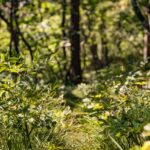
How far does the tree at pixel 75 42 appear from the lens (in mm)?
12781

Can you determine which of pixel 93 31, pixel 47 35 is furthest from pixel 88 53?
pixel 47 35

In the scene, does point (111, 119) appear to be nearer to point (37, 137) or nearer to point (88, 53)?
point (37, 137)

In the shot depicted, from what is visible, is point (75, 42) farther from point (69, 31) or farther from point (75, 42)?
point (69, 31)

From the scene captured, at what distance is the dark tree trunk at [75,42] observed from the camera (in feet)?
41.9

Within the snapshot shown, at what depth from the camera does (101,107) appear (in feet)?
14.1

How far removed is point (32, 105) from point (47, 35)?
10.5 meters

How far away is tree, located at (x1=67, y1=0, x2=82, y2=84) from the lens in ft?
41.9

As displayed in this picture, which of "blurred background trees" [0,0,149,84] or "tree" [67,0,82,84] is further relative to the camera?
"tree" [67,0,82,84]

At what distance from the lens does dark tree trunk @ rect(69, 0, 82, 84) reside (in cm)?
1278

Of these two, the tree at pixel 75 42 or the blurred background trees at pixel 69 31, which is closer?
the blurred background trees at pixel 69 31

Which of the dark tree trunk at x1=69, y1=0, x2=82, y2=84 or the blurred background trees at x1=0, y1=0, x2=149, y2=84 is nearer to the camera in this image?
the blurred background trees at x1=0, y1=0, x2=149, y2=84

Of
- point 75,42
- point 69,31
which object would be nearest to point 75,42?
point 75,42

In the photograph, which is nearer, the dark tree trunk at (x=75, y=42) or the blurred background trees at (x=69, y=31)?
the blurred background trees at (x=69, y=31)

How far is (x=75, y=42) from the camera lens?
528 inches
